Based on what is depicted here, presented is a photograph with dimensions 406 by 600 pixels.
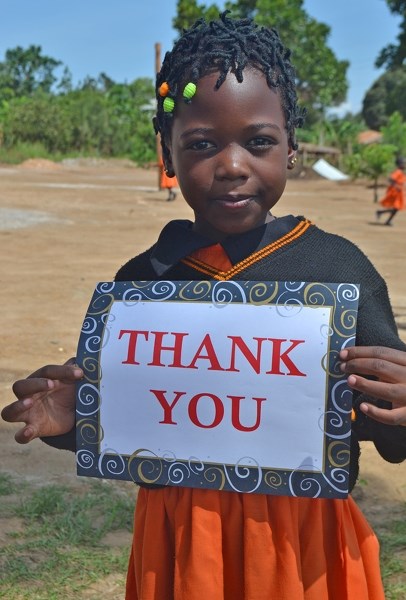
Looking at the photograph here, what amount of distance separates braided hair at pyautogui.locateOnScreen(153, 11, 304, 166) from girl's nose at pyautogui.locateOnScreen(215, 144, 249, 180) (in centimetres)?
12

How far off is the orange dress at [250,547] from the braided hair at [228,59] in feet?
1.01

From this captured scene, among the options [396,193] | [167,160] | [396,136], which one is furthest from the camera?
[396,136]

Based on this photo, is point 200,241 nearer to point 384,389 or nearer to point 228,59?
point 228,59

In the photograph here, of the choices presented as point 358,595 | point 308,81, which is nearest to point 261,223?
point 358,595

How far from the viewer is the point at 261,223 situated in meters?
1.48

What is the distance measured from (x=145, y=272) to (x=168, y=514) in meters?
0.48

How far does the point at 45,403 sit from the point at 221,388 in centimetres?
36

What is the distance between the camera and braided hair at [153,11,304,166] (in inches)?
55.5

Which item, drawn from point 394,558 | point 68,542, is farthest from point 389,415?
point 68,542

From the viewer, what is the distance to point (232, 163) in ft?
4.51

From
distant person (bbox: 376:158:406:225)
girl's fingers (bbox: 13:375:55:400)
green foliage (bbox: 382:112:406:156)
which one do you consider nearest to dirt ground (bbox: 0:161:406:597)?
distant person (bbox: 376:158:406:225)

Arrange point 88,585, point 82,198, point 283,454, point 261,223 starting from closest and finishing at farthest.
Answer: point 283,454, point 261,223, point 88,585, point 82,198

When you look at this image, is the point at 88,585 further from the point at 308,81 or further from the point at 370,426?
the point at 308,81

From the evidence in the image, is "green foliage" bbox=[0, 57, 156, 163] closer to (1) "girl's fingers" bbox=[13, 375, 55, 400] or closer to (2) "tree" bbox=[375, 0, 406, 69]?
(2) "tree" bbox=[375, 0, 406, 69]
